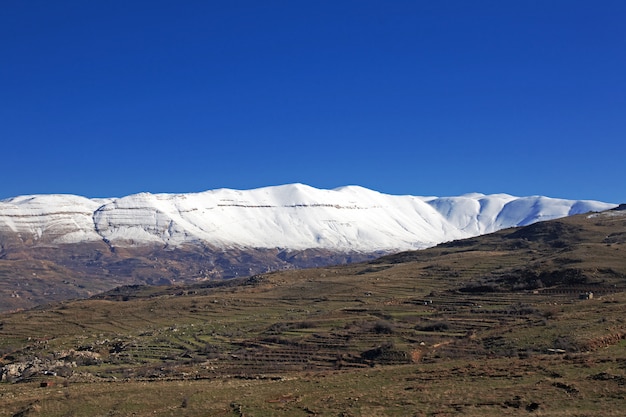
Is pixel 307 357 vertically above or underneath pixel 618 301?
underneath

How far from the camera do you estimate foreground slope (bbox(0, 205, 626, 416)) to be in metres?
33.1

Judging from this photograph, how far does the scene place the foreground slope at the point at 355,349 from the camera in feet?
108

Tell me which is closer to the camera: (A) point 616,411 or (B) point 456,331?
(A) point 616,411

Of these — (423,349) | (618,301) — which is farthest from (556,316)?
(423,349)

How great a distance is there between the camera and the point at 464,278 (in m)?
127

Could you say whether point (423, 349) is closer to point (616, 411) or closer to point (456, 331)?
point (456, 331)

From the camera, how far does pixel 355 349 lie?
2368 inches

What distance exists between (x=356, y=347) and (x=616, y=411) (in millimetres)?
35076

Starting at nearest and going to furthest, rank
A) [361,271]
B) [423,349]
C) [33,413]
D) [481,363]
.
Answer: [33,413] < [481,363] < [423,349] < [361,271]

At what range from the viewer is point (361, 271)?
177625 millimetres

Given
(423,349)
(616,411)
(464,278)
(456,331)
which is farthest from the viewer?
(464,278)

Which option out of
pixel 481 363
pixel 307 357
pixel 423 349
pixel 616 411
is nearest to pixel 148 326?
pixel 307 357

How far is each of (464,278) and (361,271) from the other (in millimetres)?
52968

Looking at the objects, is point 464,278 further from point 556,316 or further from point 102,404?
point 102,404
